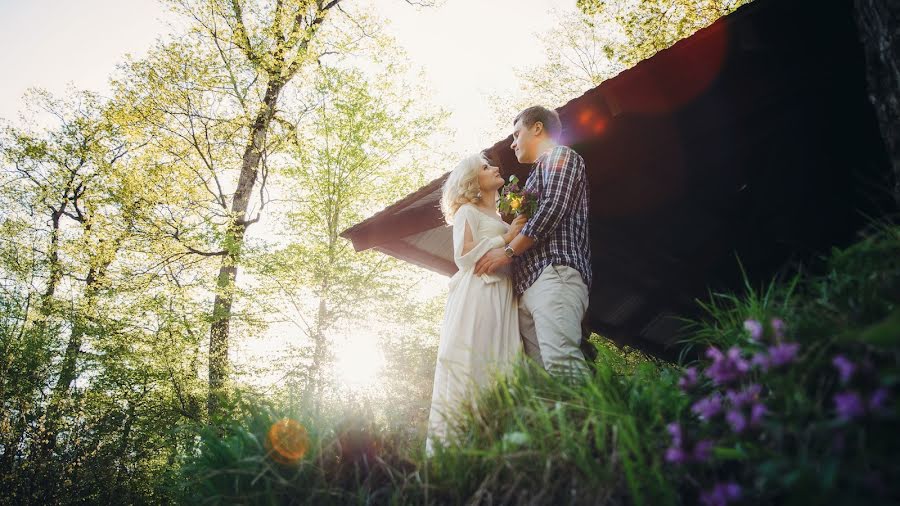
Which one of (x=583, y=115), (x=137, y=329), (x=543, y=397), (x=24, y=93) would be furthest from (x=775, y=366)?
(x=24, y=93)

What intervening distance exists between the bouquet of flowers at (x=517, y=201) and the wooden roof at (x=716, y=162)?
804 millimetres

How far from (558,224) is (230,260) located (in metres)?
8.59

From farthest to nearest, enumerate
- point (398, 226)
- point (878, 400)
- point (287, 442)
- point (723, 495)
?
1. point (398, 226)
2. point (287, 442)
3. point (723, 495)
4. point (878, 400)

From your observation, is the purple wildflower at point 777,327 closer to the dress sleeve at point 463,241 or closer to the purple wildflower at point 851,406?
the purple wildflower at point 851,406

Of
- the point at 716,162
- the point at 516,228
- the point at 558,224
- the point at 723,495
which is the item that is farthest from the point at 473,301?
the point at 716,162

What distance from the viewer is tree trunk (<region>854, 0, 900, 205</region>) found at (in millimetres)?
1713

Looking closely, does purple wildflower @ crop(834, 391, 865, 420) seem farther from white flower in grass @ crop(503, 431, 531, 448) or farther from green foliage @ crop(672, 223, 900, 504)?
white flower in grass @ crop(503, 431, 531, 448)

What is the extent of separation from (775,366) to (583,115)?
249 centimetres

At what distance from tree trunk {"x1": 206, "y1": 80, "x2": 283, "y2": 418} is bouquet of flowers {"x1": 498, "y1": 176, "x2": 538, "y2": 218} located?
6.61 meters

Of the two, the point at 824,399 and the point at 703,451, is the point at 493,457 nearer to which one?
the point at 703,451

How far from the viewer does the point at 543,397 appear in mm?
1586

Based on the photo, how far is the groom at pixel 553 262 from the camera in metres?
2.34

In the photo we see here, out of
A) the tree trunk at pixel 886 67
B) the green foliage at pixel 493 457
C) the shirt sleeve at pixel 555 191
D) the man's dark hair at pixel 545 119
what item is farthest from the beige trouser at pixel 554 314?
the tree trunk at pixel 886 67

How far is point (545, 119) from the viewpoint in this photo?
10.4 ft
